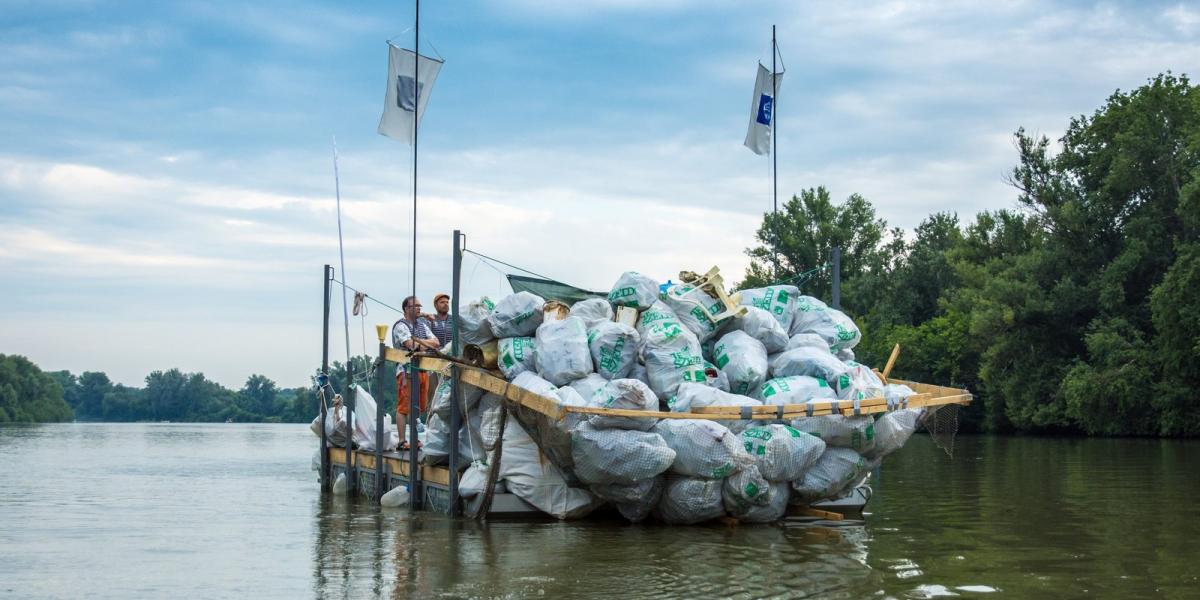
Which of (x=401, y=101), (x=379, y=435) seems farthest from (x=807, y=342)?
(x=401, y=101)

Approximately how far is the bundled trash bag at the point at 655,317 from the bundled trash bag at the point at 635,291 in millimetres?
86

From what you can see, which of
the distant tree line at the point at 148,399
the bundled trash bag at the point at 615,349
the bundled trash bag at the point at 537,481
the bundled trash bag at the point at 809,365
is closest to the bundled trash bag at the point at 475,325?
the bundled trash bag at the point at 537,481

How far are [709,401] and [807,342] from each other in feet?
5.41

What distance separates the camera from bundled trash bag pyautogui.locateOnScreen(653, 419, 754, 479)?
9.88m

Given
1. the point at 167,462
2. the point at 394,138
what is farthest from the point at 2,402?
the point at 394,138

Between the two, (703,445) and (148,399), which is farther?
(148,399)

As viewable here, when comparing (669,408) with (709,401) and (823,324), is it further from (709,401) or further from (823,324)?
(823,324)

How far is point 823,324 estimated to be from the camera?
469 inches

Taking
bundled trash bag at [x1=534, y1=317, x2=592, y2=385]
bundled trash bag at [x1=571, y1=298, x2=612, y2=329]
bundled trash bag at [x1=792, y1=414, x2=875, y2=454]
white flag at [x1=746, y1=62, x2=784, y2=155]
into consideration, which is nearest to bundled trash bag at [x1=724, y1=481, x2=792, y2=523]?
bundled trash bag at [x1=792, y1=414, x2=875, y2=454]

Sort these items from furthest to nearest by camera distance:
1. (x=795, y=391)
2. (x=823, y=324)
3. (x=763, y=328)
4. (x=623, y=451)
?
(x=823, y=324) < (x=763, y=328) < (x=795, y=391) < (x=623, y=451)

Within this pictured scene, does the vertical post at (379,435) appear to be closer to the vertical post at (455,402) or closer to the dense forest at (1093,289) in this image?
the vertical post at (455,402)

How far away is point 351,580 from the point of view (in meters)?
7.90

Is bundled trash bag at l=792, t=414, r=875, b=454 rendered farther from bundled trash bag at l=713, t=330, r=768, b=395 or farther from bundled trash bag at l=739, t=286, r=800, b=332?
bundled trash bag at l=739, t=286, r=800, b=332

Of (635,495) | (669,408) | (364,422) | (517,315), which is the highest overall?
(517,315)
